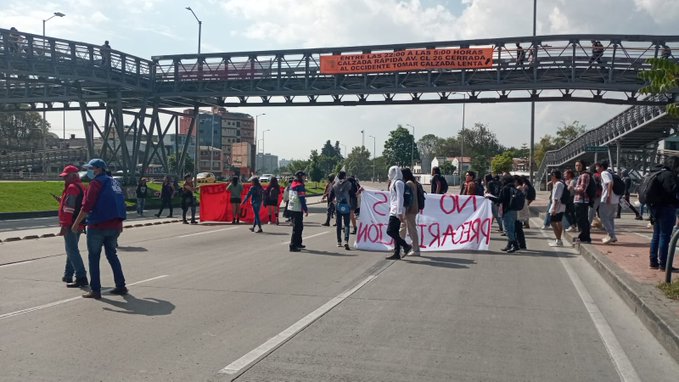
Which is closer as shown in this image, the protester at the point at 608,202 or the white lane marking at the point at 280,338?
the white lane marking at the point at 280,338

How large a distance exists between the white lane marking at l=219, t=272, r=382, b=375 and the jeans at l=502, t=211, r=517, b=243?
6287mm

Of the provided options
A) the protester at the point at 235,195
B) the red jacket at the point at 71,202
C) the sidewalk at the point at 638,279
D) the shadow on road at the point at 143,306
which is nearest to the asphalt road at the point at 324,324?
the shadow on road at the point at 143,306

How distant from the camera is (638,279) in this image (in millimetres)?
9047

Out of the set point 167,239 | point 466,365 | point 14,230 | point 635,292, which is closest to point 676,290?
point 635,292

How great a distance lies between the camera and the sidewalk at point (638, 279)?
6277mm

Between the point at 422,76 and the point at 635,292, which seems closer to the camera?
the point at 635,292

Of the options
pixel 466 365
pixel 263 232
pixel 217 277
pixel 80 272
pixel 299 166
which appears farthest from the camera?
pixel 299 166

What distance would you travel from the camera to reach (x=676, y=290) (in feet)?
25.0

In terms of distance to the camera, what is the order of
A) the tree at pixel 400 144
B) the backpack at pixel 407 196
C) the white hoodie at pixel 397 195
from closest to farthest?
1. the white hoodie at pixel 397 195
2. the backpack at pixel 407 196
3. the tree at pixel 400 144

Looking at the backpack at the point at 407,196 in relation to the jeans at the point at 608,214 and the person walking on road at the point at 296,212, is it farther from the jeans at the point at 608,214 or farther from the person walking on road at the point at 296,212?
the jeans at the point at 608,214

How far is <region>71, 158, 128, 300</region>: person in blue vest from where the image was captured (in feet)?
26.0

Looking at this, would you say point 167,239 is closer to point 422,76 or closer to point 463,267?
point 463,267

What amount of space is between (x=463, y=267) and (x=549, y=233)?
917cm

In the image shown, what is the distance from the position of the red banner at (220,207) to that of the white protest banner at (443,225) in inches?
336
